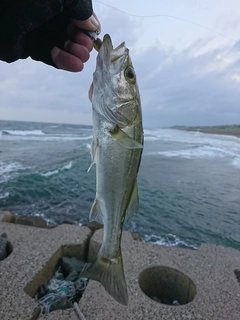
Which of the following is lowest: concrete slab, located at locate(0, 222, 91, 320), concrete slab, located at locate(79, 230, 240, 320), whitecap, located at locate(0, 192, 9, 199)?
whitecap, located at locate(0, 192, 9, 199)

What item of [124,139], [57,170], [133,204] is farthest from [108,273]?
[57,170]

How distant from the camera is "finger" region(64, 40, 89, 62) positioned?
→ 2400 millimetres

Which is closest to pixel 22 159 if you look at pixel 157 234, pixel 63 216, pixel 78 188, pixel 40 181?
pixel 40 181

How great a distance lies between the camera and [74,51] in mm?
2432

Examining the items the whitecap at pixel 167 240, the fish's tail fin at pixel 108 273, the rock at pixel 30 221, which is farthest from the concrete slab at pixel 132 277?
the whitecap at pixel 167 240

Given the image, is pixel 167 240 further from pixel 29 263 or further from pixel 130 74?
pixel 130 74

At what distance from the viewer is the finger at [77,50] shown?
94.5 inches

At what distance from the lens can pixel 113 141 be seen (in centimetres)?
196

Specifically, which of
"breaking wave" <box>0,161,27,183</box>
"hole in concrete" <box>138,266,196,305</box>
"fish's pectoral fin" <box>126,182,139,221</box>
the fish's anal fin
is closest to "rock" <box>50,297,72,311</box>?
"hole in concrete" <box>138,266,196,305</box>

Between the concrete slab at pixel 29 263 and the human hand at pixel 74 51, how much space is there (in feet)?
8.43

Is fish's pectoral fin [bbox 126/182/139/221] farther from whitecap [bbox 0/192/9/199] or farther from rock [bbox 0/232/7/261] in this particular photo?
whitecap [bbox 0/192/9/199]

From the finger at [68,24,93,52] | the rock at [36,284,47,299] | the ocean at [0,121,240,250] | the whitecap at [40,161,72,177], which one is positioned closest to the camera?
the finger at [68,24,93,52]

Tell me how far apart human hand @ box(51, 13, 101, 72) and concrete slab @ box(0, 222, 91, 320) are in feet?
8.43

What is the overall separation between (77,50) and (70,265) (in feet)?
10.0
